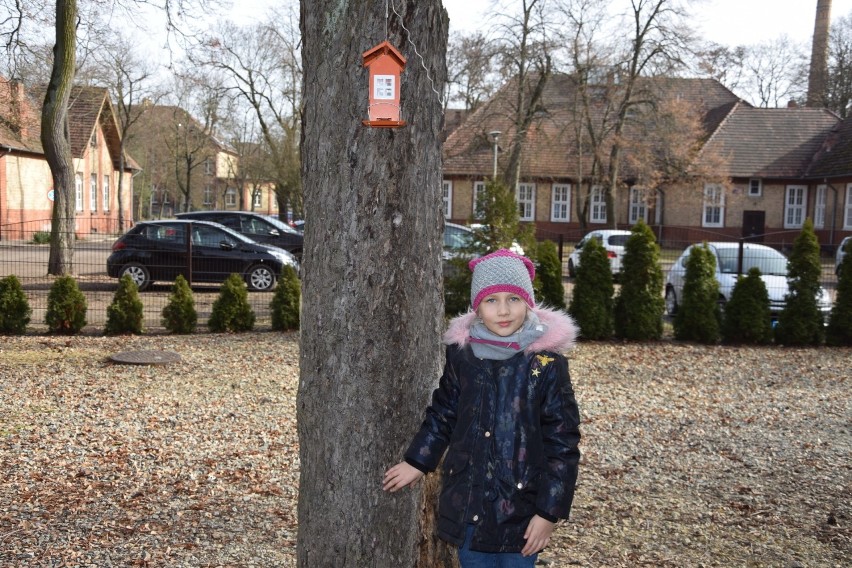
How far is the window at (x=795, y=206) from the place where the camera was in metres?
39.8

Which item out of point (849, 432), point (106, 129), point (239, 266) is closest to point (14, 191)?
point (106, 129)

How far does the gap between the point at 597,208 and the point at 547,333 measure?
42444 millimetres

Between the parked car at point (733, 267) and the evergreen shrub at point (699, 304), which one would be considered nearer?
the evergreen shrub at point (699, 304)

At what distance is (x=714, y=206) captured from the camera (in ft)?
135

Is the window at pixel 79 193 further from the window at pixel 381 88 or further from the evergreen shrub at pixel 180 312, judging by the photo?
the window at pixel 381 88

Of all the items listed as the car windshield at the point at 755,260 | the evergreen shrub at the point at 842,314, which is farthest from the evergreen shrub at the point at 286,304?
the evergreen shrub at the point at 842,314

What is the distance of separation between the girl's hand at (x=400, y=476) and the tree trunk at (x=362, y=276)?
0.16 ft

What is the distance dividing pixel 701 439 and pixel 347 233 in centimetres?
493

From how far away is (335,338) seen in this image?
3055 millimetres

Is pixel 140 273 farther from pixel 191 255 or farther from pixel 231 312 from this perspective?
pixel 231 312

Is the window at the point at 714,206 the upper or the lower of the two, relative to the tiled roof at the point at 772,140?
lower

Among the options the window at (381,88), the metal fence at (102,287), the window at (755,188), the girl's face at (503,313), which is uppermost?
the window at (755,188)

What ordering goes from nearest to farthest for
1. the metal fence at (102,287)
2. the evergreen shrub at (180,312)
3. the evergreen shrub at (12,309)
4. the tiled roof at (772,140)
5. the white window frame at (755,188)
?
the evergreen shrub at (12,309)
the evergreen shrub at (180,312)
the metal fence at (102,287)
the tiled roof at (772,140)
the white window frame at (755,188)

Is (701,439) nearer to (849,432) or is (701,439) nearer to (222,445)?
(849,432)
